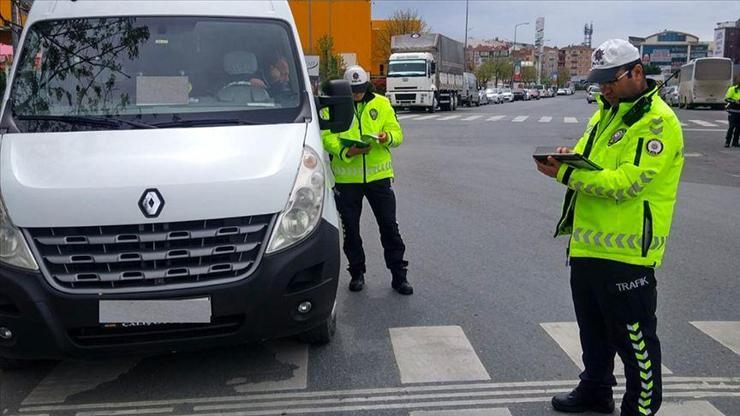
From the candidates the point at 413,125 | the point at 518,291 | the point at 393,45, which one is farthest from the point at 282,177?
the point at 393,45

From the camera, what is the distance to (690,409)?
3.82 metres

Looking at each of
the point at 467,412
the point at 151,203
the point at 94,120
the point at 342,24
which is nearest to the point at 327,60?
the point at 342,24

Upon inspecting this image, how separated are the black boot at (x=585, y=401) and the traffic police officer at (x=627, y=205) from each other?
268 millimetres

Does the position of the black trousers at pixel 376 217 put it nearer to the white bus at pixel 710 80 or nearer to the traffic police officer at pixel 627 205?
the traffic police officer at pixel 627 205

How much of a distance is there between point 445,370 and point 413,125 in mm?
23555

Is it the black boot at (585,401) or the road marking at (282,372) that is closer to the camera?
the black boot at (585,401)

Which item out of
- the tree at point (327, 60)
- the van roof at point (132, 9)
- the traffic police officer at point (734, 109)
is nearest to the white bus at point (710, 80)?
the tree at point (327, 60)

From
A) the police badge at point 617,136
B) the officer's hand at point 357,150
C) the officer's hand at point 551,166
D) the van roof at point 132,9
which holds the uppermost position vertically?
the van roof at point 132,9

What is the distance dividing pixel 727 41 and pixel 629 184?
10012cm

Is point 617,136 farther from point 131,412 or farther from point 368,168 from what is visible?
point 131,412

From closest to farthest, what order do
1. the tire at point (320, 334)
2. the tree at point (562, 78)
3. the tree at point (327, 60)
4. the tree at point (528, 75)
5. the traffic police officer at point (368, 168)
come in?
the tire at point (320, 334) < the traffic police officer at point (368, 168) < the tree at point (327, 60) < the tree at point (528, 75) < the tree at point (562, 78)

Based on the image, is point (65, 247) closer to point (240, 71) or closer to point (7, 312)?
point (7, 312)

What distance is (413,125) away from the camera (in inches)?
1082

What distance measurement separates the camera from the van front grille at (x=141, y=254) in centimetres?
352
